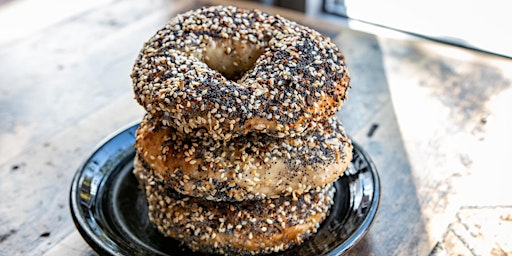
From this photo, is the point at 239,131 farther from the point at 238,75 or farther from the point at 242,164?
the point at 238,75

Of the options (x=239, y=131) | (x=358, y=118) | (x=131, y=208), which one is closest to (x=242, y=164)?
(x=239, y=131)

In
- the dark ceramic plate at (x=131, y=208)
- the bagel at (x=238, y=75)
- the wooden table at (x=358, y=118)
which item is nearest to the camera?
the bagel at (x=238, y=75)

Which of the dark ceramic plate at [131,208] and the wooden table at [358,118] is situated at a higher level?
the dark ceramic plate at [131,208]

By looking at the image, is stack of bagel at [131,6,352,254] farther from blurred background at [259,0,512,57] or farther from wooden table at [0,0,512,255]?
blurred background at [259,0,512,57]

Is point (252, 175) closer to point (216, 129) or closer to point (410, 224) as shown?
point (216, 129)

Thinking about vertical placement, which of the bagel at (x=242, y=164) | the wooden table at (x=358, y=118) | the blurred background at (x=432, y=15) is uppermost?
the bagel at (x=242, y=164)

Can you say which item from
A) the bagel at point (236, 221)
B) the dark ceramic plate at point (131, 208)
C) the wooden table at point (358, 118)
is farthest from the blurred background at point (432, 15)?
the bagel at point (236, 221)

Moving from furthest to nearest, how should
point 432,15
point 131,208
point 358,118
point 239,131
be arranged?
point 432,15 < point 358,118 < point 131,208 < point 239,131

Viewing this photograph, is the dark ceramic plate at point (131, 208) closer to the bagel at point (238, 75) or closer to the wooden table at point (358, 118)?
the wooden table at point (358, 118)

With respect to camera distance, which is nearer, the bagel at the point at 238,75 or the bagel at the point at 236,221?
the bagel at the point at 238,75
